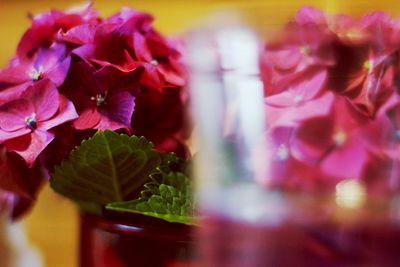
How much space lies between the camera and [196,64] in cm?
33

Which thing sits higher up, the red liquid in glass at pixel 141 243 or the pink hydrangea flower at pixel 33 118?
the pink hydrangea flower at pixel 33 118

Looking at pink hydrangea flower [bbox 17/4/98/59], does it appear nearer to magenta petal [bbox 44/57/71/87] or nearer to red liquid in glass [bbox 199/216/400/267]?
magenta petal [bbox 44/57/71/87]

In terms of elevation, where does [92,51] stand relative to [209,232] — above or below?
above

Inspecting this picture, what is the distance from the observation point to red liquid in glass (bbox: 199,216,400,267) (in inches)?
11.3

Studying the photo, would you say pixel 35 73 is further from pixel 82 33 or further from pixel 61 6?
pixel 61 6

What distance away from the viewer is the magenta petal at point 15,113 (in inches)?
16.0

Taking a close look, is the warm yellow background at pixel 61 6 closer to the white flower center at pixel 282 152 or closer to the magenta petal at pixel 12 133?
the magenta petal at pixel 12 133

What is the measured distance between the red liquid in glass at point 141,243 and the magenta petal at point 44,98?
0.08 meters

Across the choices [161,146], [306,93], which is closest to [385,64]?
[306,93]

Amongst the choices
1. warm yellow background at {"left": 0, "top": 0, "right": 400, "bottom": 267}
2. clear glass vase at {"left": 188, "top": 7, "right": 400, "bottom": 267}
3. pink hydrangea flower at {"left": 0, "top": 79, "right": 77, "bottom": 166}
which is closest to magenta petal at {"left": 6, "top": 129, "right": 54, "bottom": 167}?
pink hydrangea flower at {"left": 0, "top": 79, "right": 77, "bottom": 166}

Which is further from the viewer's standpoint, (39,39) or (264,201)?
(39,39)

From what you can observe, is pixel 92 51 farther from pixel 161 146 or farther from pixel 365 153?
pixel 365 153

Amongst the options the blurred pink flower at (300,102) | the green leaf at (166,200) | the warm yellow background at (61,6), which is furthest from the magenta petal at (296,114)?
the warm yellow background at (61,6)

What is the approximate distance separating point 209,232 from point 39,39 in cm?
20
